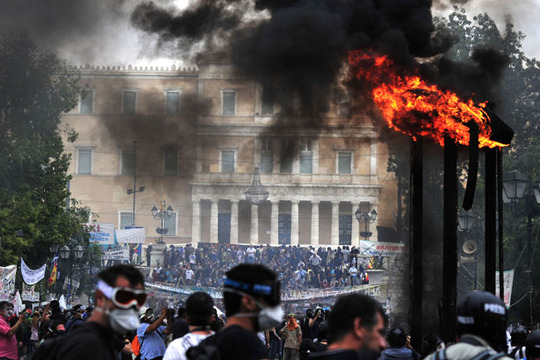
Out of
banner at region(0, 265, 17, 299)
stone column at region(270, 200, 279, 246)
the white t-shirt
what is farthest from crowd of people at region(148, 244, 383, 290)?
the white t-shirt

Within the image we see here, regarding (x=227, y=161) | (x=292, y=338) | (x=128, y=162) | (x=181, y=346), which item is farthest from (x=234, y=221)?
(x=181, y=346)

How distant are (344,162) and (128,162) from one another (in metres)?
16.0

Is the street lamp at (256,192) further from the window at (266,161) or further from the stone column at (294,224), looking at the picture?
the stone column at (294,224)

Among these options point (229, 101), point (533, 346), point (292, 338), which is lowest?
point (292, 338)

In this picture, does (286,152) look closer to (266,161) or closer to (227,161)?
(266,161)

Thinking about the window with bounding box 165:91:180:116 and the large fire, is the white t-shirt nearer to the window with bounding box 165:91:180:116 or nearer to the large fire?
the large fire

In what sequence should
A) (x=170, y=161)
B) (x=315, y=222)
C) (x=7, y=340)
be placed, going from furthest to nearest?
(x=315, y=222), (x=170, y=161), (x=7, y=340)

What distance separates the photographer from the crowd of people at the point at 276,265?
1700 inches

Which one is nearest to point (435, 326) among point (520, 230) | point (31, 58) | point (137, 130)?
point (520, 230)

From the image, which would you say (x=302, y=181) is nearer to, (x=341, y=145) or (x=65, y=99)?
(x=341, y=145)

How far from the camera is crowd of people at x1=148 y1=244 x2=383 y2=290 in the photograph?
43188 mm

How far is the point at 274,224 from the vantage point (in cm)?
6819

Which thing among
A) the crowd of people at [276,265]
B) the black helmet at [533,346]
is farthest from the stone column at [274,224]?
the black helmet at [533,346]

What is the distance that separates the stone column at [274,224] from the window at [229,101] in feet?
39.5
